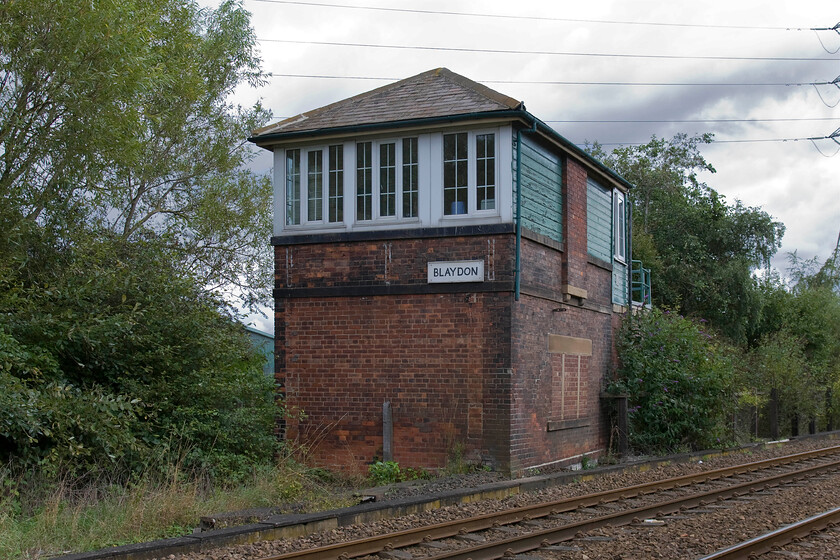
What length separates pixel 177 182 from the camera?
63.8ft

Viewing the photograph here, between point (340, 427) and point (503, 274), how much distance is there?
3.55 meters

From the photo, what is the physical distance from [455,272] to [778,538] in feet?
19.7

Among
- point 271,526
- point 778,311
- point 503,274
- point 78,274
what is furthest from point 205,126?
point 778,311

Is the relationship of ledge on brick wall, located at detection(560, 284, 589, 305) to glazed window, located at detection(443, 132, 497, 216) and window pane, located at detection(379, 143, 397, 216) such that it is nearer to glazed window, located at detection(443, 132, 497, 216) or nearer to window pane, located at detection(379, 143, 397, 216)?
glazed window, located at detection(443, 132, 497, 216)

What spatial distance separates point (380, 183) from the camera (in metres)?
13.7

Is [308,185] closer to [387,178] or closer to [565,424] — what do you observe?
[387,178]

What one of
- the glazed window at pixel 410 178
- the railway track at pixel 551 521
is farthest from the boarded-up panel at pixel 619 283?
the glazed window at pixel 410 178

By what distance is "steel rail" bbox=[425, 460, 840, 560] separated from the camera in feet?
26.1

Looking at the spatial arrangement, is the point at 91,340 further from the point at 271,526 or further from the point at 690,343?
the point at 690,343

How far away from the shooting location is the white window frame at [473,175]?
42.7 feet

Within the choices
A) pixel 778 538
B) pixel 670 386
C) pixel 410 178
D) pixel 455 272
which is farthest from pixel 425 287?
pixel 670 386

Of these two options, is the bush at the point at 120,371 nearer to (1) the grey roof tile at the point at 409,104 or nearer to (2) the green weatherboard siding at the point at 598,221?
(1) the grey roof tile at the point at 409,104

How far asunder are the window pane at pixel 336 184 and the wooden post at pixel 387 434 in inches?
126

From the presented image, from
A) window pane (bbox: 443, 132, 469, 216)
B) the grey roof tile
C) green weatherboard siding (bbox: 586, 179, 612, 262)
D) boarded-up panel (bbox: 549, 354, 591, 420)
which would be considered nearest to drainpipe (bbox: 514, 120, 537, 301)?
the grey roof tile
